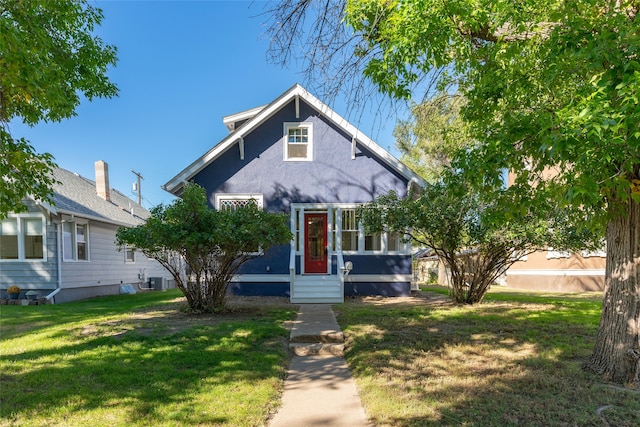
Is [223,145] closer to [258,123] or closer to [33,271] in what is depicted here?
[258,123]

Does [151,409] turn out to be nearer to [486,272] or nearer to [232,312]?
[232,312]

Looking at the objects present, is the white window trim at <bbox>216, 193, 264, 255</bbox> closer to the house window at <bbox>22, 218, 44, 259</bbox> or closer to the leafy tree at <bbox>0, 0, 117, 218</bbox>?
the leafy tree at <bbox>0, 0, 117, 218</bbox>

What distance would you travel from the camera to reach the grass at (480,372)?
3.24 meters

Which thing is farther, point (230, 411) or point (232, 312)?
point (232, 312)

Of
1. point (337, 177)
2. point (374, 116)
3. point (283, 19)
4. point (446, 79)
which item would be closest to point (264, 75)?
point (283, 19)

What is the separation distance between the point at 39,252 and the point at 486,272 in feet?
47.3

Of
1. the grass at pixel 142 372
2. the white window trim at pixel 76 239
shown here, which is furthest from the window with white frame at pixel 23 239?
the grass at pixel 142 372

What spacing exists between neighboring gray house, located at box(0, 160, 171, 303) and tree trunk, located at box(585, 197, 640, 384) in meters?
13.1

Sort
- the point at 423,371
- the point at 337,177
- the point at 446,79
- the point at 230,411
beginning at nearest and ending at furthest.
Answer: the point at 230,411
the point at 423,371
the point at 446,79
the point at 337,177

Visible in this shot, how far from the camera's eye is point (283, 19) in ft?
14.7

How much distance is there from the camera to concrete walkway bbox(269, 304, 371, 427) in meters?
3.27

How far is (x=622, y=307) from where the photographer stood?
409 centimetres

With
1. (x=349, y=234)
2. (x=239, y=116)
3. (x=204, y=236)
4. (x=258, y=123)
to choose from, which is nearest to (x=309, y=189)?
(x=349, y=234)

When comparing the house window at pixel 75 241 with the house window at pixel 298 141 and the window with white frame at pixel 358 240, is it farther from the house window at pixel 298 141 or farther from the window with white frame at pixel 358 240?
the window with white frame at pixel 358 240
